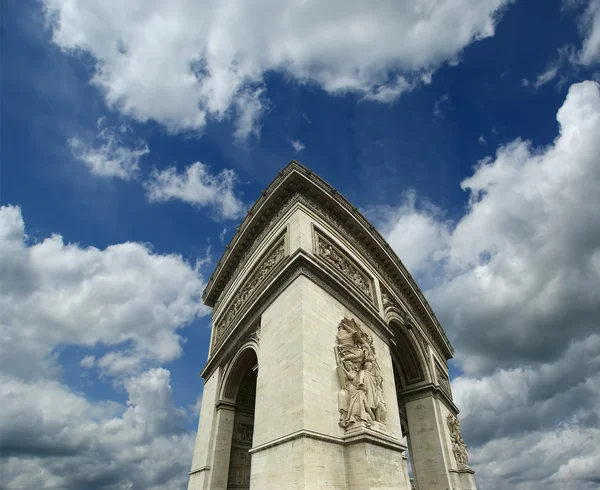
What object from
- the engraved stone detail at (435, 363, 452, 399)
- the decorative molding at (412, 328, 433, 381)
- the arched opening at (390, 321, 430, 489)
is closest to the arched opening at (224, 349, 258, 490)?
the arched opening at (390, 321, 430, 489)

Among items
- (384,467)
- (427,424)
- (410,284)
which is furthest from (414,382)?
(384,467)

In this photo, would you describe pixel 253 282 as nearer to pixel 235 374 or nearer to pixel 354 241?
pixel 235 374

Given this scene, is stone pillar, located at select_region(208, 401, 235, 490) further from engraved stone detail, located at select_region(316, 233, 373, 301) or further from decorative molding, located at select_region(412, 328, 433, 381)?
decorative molding, located at select_region(412, 328, 433, 381)

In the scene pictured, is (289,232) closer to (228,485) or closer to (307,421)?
(307,421)

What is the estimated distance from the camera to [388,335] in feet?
45.2

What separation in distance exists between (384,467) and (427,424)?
8982 millimetres

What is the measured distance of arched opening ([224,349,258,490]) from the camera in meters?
13.2

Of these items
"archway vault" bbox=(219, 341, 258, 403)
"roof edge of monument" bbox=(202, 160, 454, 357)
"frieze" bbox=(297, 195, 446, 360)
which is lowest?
"archway vault" bbox=(219, 341, 258, 403)

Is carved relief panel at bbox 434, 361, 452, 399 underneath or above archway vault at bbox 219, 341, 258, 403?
above

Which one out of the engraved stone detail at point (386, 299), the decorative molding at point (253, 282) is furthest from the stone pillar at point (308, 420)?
the engraved stone detail at point (386, 299)

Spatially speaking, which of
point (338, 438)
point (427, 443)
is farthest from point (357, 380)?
point (427, 443)

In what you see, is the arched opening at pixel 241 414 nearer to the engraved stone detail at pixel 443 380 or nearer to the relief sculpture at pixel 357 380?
the relief sculpture at pixel 357 380

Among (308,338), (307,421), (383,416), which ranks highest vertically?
(308,338)

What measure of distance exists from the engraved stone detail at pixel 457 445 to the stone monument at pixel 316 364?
0.10 meters
